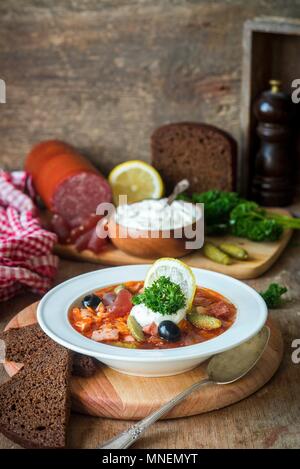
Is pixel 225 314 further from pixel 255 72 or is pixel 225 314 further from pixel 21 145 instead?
pixel 21 145

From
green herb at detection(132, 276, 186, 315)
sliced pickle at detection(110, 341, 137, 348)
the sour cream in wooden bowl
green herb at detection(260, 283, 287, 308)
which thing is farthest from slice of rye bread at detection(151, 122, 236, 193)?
sliced pickle at detection(110, 341, 137, 348)

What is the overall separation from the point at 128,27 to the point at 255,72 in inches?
28.2

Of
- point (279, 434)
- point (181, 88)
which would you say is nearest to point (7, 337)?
point (279, 434)

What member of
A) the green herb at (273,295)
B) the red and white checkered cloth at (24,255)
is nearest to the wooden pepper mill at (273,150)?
the green herb at (273,295)

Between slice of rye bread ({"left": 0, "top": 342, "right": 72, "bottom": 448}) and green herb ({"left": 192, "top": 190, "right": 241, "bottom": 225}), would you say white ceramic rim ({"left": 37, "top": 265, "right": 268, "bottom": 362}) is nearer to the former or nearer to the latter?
slice of rye bread ({"left": 0, "top": 342, "right": 72, "bottom": 448})

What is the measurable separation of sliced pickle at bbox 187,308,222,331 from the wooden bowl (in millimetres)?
828

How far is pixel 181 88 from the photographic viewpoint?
376 centimetres

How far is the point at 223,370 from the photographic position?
2.08 m

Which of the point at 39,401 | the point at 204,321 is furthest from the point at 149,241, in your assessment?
the point at 39,401

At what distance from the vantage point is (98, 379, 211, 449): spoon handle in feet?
5.93

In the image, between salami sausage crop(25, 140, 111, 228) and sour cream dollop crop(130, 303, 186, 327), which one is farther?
salami sausage crop(25, 140, 111, 228)

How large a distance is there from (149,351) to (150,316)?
0.55 ft

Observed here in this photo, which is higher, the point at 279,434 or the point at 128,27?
the point at 128,27

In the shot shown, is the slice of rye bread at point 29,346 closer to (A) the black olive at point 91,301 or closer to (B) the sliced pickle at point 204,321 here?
(A) the black olive at point 91,301
